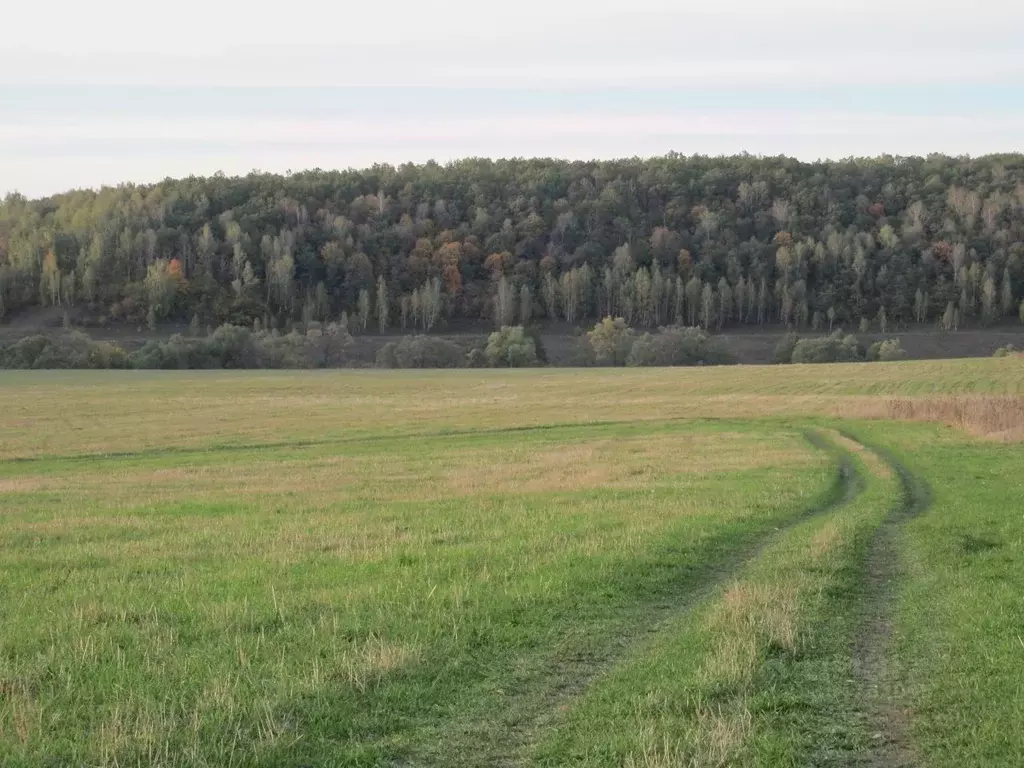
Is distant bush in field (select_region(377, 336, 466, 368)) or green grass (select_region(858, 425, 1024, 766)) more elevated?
green grass (select_region(858, 425, 1024, 766))

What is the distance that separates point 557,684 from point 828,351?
12234 cm

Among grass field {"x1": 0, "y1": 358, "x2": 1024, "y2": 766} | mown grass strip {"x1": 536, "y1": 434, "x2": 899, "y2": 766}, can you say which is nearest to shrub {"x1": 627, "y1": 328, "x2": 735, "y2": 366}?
grass field {"x1": 0, "y1": 358, "x2": 1024, "y2": 766}

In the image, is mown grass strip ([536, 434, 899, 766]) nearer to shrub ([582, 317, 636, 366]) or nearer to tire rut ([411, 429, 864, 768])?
tire rut ([411, 429, 864, 768])

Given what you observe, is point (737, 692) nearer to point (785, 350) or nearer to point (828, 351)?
point (828, 351)

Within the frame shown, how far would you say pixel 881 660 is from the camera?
374 inches

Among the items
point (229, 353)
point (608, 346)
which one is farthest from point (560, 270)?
point (229, 353)

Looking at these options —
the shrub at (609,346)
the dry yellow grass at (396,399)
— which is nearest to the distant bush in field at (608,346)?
the shrub at (609,346)

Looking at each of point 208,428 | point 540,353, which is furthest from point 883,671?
point 540,353

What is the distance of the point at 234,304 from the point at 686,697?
6892 inches

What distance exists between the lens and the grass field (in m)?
7.53

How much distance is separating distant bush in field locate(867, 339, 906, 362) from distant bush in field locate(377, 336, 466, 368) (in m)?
48.4

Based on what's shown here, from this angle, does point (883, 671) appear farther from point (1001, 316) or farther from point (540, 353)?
point (1001, 316)

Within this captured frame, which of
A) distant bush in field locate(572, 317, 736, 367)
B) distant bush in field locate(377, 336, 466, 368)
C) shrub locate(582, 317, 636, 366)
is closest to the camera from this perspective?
distant bush in field locate(572, 317, 736, 367)

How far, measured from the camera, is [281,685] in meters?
8.43
